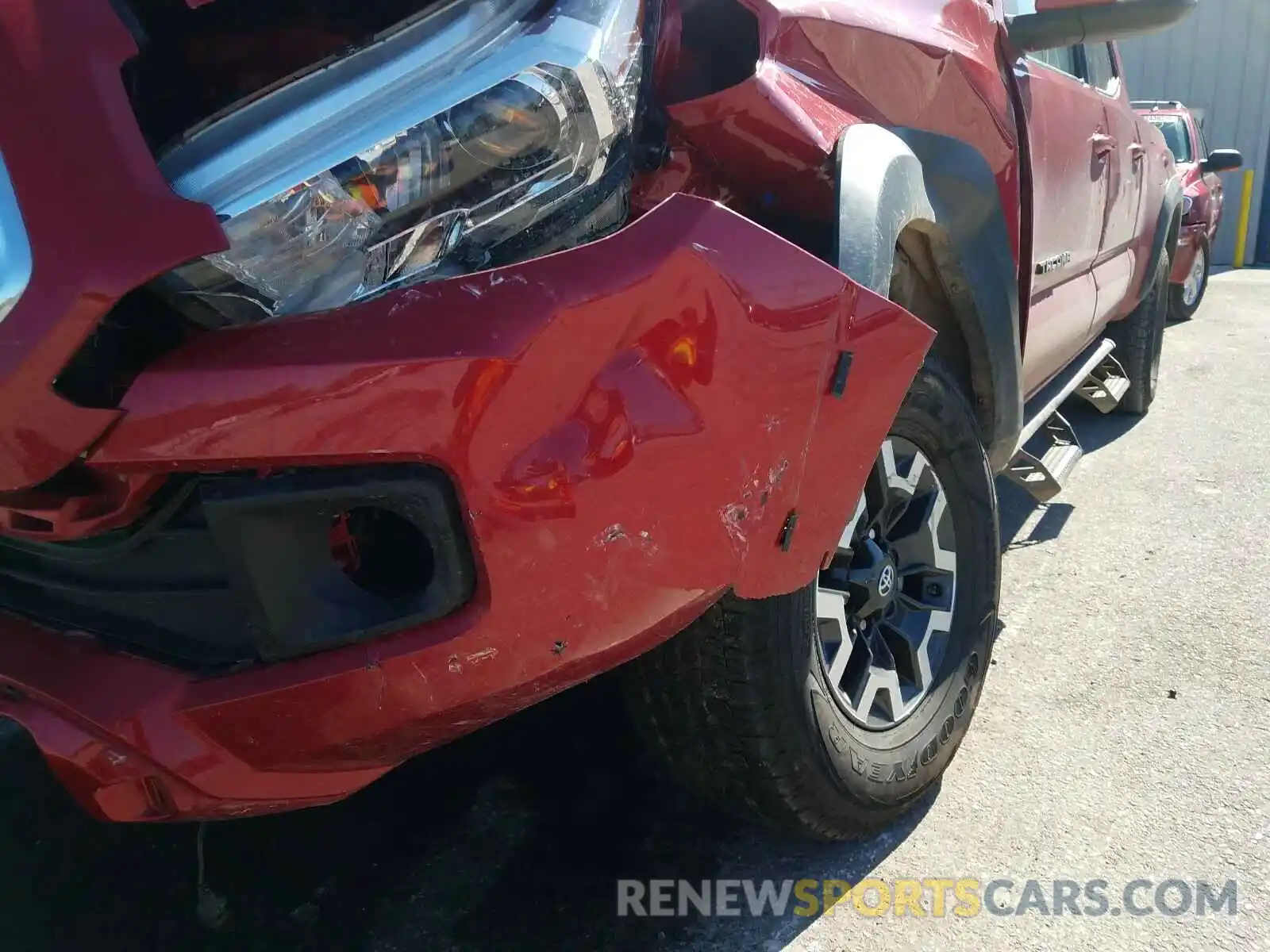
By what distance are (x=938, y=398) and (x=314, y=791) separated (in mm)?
1417

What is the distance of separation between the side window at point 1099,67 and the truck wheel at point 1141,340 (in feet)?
4.04

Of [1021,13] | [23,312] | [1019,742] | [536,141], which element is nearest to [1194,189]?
[1021,13]

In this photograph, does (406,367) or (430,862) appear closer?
(406,367)

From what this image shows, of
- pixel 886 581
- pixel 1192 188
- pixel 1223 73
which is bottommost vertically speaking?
pixel 1223 73

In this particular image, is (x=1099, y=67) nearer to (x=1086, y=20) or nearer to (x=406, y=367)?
(x=1086, y=20)

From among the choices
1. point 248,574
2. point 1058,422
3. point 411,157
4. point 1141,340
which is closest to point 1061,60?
point 1058,422

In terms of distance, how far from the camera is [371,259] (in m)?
1.23

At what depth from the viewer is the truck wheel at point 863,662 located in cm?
176

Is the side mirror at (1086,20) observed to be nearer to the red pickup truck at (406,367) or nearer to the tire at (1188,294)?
the red pickup truck at (406,367)

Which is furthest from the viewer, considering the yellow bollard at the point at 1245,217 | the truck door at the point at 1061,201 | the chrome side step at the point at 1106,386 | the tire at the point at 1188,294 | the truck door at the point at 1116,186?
the yellow bollard at the point at 1245,217

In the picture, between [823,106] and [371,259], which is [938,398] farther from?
[371,259]

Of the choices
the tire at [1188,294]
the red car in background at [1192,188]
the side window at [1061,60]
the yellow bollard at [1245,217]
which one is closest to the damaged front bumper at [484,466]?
the side window at [1061,60]

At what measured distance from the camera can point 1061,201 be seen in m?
3.00

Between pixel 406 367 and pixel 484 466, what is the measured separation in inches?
6.0
